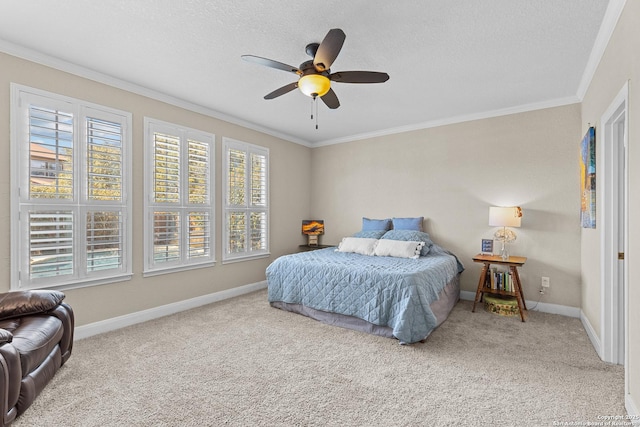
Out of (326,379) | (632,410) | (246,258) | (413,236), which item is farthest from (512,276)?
(246,258)

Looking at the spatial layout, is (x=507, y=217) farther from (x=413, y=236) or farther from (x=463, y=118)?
(x=463, y=118)

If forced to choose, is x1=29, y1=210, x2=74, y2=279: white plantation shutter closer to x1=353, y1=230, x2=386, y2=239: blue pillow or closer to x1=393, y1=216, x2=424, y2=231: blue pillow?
x1=353, y1=230, x2=386, y2=239: blue pillow

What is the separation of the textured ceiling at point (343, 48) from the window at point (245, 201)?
98 centimetres

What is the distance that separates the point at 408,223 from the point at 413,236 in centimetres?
40

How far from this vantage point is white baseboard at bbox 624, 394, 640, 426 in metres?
1.69

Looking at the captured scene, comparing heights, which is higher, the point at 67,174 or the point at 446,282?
the point at 67,174

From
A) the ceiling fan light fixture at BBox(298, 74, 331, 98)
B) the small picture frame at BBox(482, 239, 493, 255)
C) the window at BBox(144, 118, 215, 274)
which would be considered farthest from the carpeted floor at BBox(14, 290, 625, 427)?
the ceiling fan light fixture at BBox(298, 74, 331, 98)

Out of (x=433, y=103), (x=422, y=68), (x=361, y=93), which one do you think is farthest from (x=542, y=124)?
(x=361, y=93)

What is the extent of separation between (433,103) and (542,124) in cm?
136

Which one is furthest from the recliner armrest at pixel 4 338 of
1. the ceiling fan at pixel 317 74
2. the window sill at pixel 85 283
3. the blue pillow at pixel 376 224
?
the blue pillow at pixel 376 224

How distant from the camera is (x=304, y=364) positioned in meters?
2.50

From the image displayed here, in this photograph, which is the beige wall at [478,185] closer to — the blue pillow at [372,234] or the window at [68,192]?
the blue pillow at [372,234]

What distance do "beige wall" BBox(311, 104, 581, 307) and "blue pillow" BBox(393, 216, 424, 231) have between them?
17 cm

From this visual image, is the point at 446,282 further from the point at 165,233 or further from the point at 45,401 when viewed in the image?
the point at 45,401
